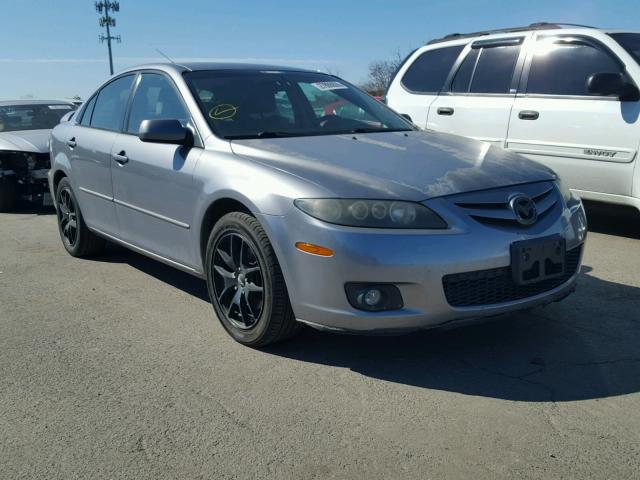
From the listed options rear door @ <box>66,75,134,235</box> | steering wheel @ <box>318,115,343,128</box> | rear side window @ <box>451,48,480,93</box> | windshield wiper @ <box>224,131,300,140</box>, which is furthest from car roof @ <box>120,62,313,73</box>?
rear side window @ <box>451,48,480,93</box>

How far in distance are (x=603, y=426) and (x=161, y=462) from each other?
180cm

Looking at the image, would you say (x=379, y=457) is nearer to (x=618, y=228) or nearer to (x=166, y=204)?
(x=166, y=204)

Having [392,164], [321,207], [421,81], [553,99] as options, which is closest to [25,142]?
[421,81]

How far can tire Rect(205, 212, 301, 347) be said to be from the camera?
3.47m

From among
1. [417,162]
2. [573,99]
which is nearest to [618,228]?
[573,99]

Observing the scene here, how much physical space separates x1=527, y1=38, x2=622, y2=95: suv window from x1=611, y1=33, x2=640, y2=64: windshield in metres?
0.16

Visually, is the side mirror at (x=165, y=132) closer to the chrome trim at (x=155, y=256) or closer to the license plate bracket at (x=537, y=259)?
the chrome trim at (x=155, y=256)

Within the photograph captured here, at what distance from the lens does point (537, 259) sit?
3.37 meters

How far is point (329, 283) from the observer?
10.5 feet

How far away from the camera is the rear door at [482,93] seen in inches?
267

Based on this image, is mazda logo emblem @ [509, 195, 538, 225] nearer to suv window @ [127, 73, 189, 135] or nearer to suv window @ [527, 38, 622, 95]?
suv window @ [127, 73, 189, 135]

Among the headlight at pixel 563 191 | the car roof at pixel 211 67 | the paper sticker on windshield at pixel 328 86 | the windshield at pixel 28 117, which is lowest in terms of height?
the windshield at pixel 28 117

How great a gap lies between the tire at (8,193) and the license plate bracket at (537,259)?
25.0 feet

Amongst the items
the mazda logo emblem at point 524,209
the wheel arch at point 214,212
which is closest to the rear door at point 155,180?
the wheel arch at point 214,212
